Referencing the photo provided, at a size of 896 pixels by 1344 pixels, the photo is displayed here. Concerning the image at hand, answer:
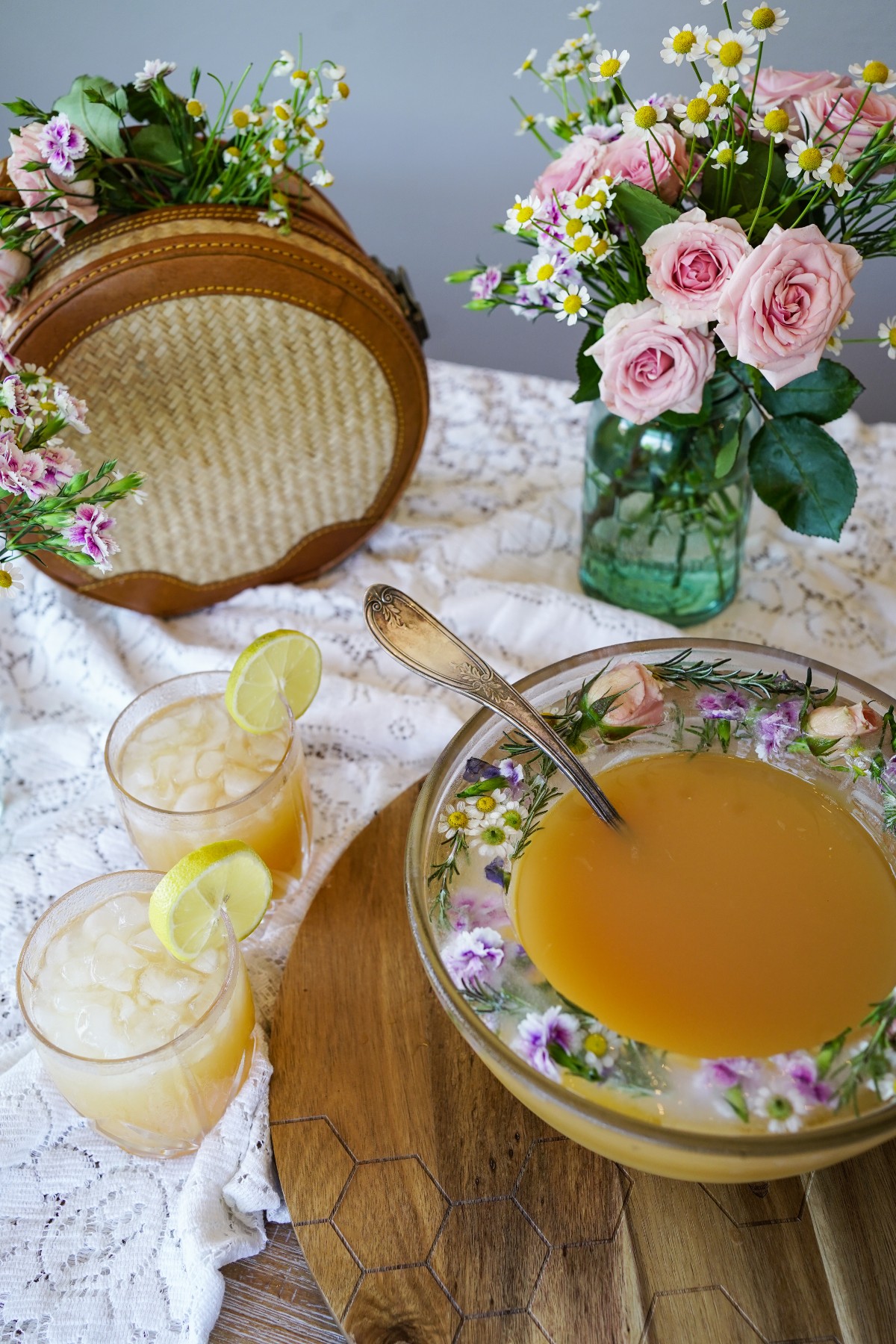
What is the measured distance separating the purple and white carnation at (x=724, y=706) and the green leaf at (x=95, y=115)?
0.81 metres

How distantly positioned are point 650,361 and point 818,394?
203mm

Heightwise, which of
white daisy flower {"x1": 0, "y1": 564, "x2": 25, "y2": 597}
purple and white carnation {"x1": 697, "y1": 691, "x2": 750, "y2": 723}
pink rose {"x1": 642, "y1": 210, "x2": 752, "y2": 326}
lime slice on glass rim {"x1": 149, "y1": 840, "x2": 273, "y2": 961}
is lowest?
lime slice on glass rim {"x1": 149, "y1": 840, "x2": 273, "y2": 961}

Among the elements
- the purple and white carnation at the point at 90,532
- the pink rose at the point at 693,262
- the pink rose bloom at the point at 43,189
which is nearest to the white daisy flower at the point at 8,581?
the purple and white carnation at the point at 90,532

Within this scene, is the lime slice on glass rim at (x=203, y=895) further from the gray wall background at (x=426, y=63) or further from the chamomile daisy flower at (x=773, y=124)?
the gray wall background at (x=426, y=63)

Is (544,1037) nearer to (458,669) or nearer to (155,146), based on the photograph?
(458,669)

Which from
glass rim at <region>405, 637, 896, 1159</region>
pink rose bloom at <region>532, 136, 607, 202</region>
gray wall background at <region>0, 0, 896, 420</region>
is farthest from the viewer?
gray wall background at <region>0, 0, 896, 420</region>

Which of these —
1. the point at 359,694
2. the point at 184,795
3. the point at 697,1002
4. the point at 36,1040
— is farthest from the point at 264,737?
the point at 697,1002

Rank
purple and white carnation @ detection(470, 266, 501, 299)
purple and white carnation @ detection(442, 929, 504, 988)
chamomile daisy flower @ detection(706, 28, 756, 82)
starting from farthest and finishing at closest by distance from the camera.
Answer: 1. purple and white carnation @ detection(470, 266, 501, 299)
2. chamomile daisy flower @ detection(706, 28, 756, 82)
3. purple and white carnation @ detection(442, 929, 504, 988)

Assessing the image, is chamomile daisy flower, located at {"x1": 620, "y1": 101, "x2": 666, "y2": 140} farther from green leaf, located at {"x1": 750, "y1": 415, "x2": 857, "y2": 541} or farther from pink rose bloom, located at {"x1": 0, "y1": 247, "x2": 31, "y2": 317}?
pink rose bloom, located at {"x1": 0, "y1": 247, "x2": 31, "y2": 317}

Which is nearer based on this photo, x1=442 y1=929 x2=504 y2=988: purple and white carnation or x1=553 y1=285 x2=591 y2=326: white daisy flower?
x1=442 y1=929 x2=504 y2=988: purple and white carnation

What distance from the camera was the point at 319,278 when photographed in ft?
4.02

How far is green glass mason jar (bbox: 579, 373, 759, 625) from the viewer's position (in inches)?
47.9

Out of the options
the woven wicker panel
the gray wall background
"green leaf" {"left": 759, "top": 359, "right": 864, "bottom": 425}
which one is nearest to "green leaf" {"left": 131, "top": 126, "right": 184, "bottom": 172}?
the woven wicker panel

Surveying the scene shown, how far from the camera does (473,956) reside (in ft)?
2.65
